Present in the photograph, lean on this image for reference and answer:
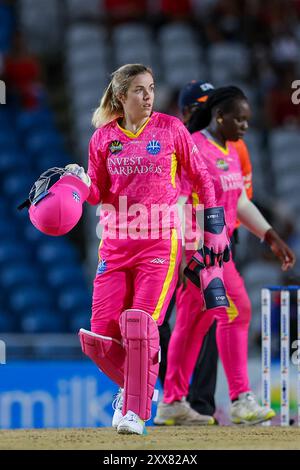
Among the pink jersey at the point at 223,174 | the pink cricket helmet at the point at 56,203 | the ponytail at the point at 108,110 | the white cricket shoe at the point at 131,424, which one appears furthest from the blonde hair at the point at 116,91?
the white cricket shoe at the point at 131,424

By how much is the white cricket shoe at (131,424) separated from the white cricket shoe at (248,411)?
1.28 m

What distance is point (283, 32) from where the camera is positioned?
14.3m

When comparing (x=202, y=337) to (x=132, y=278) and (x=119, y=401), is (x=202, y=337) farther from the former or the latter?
(x=132, y=278)

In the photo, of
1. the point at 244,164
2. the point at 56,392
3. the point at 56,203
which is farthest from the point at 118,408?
the point at 56,392

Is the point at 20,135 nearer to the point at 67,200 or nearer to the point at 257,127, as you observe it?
the point at 257,127

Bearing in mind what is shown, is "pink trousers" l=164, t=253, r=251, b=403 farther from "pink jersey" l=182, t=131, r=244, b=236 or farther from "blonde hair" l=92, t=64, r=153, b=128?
"blonde hair" l=92, t=64, r=153, b=128

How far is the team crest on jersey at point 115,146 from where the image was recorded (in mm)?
6234

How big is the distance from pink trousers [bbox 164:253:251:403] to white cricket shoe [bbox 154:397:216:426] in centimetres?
4

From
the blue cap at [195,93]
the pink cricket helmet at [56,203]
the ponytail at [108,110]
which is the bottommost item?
the pink cricket helmet at [56,203]

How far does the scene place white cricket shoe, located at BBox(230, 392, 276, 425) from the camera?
23.5ft

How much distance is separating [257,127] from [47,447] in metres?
9.09

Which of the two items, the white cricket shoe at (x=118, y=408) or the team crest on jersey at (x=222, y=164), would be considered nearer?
the white cricket shoe at (x=118, y=408)

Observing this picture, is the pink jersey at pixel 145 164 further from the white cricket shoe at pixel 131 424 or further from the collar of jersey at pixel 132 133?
the white cricket shoe at pixel 131 424

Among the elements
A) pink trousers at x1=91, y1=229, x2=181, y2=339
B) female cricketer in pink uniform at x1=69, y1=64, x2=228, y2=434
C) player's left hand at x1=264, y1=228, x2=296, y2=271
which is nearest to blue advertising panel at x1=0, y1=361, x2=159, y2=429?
player's left hand at x1=264, y1=228, x2=296, y2=271
